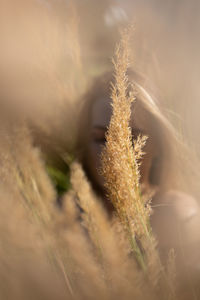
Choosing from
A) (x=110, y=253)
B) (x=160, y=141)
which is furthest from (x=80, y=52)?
(x=110, y=253)

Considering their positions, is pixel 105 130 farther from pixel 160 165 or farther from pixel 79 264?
pixel 79 264

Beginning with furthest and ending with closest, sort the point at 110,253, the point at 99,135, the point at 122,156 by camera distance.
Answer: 1. the point at 99,135
2. the point at 110,253
3. the point at 122,156

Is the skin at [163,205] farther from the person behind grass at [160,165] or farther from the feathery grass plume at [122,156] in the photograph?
the feathery grass plume at [122,156]

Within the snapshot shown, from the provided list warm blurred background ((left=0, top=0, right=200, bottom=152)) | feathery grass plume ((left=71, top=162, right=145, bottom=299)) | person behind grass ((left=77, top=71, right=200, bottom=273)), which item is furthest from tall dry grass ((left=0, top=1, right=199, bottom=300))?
warm blurred background ((left=0, top=0, right=200, bottom=152))

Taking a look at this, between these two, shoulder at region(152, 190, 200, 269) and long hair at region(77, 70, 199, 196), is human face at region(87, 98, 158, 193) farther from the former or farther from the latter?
shoulder at region(152, 190, 200, 269)

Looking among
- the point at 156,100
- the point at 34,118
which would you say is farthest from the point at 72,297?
the point at 34,118

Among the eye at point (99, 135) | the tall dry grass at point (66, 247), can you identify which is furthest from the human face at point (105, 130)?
the tall dry grass at point (66, 247)

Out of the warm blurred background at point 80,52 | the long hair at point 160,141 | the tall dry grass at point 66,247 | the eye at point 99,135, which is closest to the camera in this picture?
the tall dry grass at point 66,247
